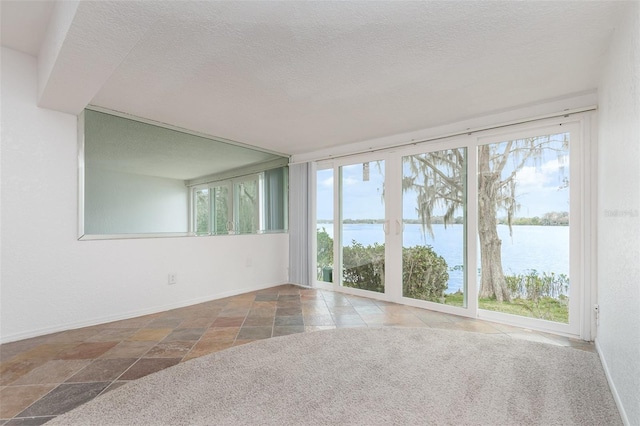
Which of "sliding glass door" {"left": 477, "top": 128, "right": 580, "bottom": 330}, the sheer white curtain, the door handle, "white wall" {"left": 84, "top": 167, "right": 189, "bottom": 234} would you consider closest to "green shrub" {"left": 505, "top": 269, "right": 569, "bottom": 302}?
"sliding glass door" {"left": 477, "top": 128, "right": 580, "bottom": 330}

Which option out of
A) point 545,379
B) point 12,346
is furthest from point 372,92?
point 12,346

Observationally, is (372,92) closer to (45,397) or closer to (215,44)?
(215,44)

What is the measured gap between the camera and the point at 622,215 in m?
1.63

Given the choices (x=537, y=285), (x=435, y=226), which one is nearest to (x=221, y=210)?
(x=435, y=226)

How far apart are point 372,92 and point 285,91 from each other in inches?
29.6

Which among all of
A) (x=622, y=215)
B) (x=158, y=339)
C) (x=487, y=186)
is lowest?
(x=158, y=339)

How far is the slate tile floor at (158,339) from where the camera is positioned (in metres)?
1.78

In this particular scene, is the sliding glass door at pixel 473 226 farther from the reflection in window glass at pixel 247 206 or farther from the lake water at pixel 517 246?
the reflection in window glass at pixel 247 206

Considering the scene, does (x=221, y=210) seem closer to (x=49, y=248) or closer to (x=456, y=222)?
(x=49, y=248)

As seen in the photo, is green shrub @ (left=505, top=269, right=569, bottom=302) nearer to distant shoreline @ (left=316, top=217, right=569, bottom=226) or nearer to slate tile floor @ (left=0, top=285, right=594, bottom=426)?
slate tile floor @ (left=0, top=285, right=594, bottom=426)

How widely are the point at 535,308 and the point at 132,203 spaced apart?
436 centimetres

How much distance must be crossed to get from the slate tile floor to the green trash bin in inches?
22.0

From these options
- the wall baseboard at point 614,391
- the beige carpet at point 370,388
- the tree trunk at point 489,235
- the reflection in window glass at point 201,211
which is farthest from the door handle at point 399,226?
the reflection in window glass at point 201,211

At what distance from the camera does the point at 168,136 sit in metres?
3.53
